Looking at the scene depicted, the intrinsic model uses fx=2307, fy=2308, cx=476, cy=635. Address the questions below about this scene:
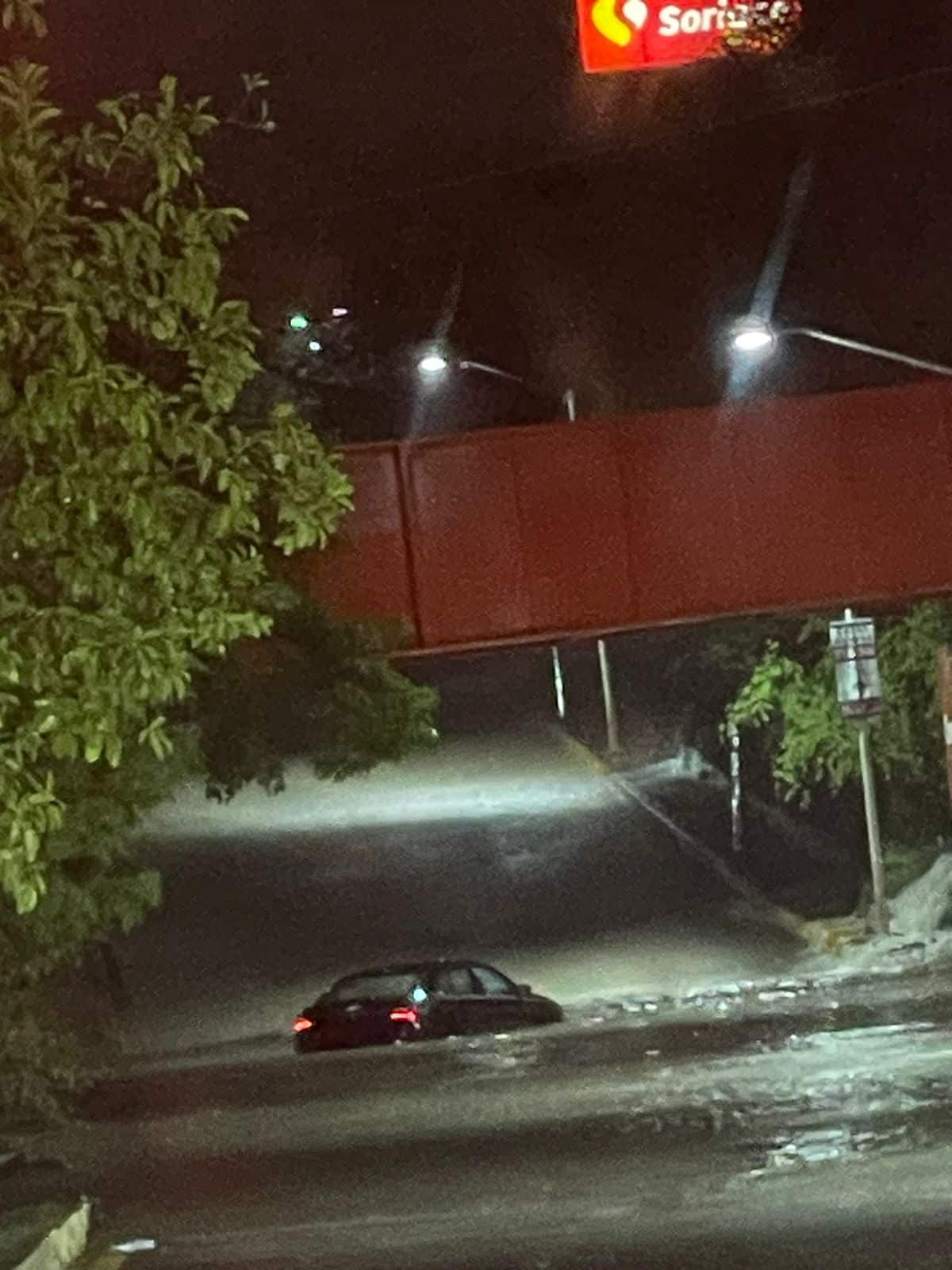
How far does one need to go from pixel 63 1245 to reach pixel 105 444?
6.89 m

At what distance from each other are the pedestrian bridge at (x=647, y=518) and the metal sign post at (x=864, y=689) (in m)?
13.6

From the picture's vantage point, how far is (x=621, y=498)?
18.8 m

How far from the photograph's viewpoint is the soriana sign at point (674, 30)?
15.3 m

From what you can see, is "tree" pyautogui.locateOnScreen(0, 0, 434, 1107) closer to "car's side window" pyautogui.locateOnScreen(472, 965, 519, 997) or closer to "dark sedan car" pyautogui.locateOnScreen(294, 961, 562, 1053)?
"dark sedan car" pyautogui.locateOnScreen(294, 961, 562, 1053)

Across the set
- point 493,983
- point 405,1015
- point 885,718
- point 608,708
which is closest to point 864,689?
point 885,718

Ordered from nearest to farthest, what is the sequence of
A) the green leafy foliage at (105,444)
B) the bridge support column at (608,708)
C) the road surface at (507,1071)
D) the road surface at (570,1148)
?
the green leafy foliage at (105,444), the road surface at (570,1148), the road surface at (507,1071), the bridge support column at (608,708)

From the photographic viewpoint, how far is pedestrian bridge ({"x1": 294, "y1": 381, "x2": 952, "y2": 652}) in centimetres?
1850

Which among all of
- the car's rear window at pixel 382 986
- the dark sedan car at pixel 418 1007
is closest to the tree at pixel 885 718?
the dark sedan car at pixel 418 1007

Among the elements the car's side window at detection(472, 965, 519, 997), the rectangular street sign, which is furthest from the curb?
the rectangular street sign

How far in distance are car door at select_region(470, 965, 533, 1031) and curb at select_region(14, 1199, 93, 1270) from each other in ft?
47.9

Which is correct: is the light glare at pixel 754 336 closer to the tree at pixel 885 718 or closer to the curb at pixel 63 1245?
the curb at pixel 63 1245

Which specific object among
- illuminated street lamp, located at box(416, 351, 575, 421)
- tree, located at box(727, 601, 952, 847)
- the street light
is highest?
illuminated street lamp, located at box(416, 351, 575, 421)

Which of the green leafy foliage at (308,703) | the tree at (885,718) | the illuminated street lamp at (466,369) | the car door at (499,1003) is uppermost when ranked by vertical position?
the illuminated street lamp at (466,369)

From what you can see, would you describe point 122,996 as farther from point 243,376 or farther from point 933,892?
point 243,376
